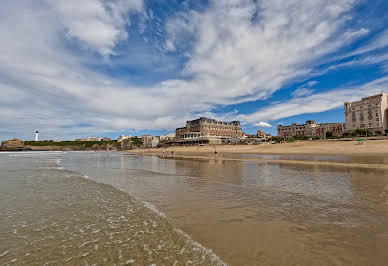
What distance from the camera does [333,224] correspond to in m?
5.41

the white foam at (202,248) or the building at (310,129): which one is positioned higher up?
the building at (310,129)

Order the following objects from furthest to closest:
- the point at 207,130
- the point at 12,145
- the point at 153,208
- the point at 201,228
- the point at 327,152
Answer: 1. the point at 12,145
2. the point at 207,130
3. the point at 327,152
4. the point at 153,208
5. the point at 201,228

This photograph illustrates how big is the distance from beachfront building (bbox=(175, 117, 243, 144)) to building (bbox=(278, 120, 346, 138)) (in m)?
39.1

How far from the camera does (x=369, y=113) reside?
9862 cm

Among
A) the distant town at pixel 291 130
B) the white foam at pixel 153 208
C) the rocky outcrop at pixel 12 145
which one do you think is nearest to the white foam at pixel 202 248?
the white foam at pixel 153 208

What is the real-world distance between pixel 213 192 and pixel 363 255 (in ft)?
20.7

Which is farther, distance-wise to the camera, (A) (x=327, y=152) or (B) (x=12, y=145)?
(B) (x=12, y=145)

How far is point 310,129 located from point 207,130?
85082 millimetres

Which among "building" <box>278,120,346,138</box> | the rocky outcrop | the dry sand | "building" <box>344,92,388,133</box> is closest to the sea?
the dry sand

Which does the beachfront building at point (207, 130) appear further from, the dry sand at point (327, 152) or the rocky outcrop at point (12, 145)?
the rocky outcrop at point (12, 145)

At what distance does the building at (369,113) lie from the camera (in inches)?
3703

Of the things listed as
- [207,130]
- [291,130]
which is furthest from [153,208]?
[291,130]

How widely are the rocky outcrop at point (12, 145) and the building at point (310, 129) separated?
255304 millimetres

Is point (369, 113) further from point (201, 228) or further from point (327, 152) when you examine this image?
point (201, 228)
